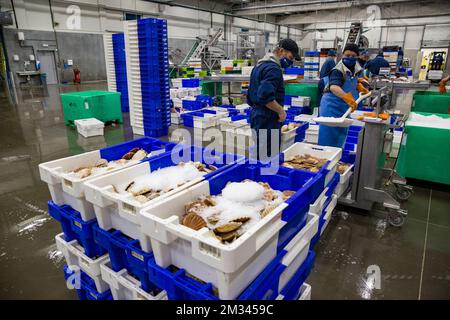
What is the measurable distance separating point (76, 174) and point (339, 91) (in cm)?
260

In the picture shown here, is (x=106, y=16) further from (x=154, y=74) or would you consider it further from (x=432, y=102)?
(x=432, y=102)

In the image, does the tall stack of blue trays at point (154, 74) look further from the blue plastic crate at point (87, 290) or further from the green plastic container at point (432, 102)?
the green plastic container at point (432, 102)

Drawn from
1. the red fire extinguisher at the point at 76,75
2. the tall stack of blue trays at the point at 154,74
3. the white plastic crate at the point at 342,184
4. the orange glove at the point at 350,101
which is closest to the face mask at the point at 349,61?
the orange glove at the point at 350,101

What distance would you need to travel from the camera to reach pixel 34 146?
197 inches

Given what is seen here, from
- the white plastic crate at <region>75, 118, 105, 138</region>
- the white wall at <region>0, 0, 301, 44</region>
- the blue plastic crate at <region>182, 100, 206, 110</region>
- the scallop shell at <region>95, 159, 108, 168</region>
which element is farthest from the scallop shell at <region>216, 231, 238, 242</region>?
the white wall at <region>0, 0, 301, 44</region>

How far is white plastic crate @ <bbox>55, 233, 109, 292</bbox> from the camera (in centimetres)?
153

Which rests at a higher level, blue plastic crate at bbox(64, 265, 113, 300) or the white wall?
the white wall

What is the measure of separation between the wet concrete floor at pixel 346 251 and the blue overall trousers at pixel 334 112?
2.50ft

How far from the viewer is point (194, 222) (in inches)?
47.9

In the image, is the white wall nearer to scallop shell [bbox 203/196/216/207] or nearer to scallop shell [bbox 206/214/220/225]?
scallop shell [bbox 203/196/216/207]

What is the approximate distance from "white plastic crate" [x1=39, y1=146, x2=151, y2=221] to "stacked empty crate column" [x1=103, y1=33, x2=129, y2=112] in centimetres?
579

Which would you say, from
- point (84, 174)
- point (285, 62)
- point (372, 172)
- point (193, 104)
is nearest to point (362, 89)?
point (285, 62)

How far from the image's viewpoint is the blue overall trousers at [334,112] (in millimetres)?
3195
